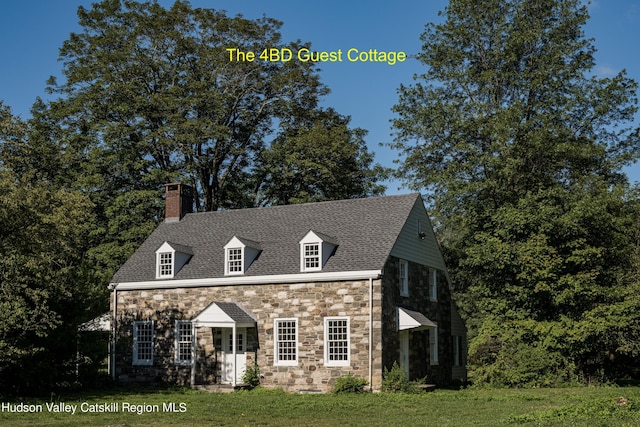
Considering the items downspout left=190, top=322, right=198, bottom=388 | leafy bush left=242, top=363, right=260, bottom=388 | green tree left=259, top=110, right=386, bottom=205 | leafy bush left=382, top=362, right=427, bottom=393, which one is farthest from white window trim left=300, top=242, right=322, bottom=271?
green tree left=259, top=110, right=386, bottom=205

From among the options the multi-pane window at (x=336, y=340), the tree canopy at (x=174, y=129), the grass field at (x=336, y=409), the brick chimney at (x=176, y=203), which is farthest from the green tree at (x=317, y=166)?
the grass field at (x=336, y=409)

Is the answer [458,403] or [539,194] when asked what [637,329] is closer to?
[539,194]

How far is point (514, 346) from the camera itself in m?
27.9

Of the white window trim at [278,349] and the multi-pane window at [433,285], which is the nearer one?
the white window trim at [278,349]

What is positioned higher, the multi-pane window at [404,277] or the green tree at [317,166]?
the green tree at [317,166]

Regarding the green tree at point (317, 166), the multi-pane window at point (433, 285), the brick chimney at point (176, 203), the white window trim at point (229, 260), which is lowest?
the multi-pane window at point (433, 285)

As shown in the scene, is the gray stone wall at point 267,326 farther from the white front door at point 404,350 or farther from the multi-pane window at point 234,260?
the white front door at point 404,350

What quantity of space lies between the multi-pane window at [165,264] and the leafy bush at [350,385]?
28.6ft

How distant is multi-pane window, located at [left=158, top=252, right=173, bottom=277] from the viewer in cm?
2943

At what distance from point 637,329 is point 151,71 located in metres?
27.8

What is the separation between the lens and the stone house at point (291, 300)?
83.3 feet

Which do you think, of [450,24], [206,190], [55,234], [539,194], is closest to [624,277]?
[539,194]

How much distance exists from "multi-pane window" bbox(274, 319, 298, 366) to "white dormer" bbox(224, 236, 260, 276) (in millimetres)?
2637

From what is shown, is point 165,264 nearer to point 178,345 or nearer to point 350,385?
point 178,345
